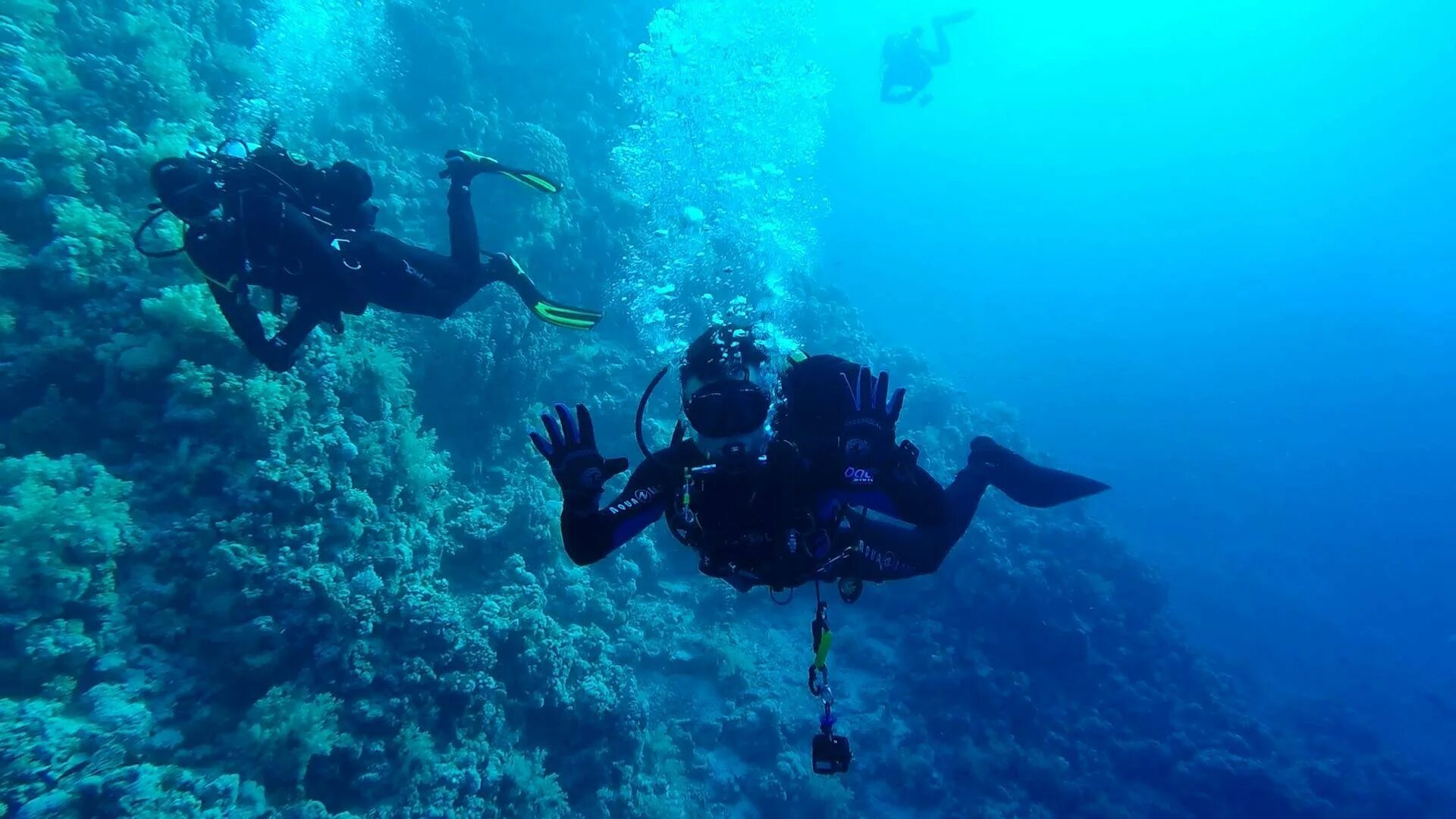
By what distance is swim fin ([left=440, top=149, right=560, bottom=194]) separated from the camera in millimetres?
6039

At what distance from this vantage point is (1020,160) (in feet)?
256

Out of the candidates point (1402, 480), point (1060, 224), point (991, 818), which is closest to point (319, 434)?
point (991, 818)

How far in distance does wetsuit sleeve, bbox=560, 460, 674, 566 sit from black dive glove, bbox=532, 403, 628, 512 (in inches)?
3.0

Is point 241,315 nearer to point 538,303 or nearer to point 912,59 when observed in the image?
point 538,303

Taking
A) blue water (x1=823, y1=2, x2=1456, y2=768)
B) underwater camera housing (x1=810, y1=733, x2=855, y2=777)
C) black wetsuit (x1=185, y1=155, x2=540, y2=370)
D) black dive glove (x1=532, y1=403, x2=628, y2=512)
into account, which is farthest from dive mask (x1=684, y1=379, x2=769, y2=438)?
blue water (x1=823, y1=2, x2=1456, y2=768)

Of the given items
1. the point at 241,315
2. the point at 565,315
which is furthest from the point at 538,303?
the point at 241,315

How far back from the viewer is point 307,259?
15.3 feet

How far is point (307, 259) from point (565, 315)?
2.31 meters

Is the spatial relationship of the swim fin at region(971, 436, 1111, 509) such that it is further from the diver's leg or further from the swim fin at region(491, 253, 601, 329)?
the diver's leg

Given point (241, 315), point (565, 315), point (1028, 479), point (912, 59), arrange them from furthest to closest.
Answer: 1. point (912, 59)
2. point (565, 315)
3. point (1028, 479)
4. point (241, 315)

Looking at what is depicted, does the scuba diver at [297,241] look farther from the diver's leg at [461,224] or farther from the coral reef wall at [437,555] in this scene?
the coral reef wall at [437,555]

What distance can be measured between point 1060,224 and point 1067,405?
36457 millimetres

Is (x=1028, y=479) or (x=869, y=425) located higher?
(x=1028, y=479)

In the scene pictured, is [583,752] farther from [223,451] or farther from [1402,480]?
[1402,480]
